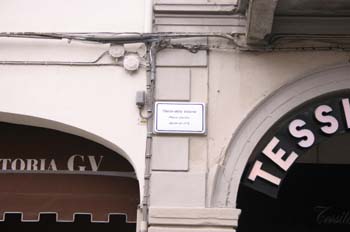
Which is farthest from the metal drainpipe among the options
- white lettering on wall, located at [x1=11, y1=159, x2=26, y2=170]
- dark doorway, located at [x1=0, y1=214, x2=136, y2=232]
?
dark doorway, located at [x1=0, y1=214, x2=136, y2=232]

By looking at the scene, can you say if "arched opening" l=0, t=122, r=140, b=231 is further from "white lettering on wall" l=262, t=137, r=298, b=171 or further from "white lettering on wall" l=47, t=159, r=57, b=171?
"white lettering on wall" l=262, t=137, r=298, b=171

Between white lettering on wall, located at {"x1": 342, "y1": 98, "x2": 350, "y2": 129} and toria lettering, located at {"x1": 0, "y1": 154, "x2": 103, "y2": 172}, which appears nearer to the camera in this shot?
white lettering on wall, located at {"x1": 342, "y1": 98, "x2": 350, "y2": 129}

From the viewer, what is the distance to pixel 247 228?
8.86 metres

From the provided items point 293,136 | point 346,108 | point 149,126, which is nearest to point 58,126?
point 149,126

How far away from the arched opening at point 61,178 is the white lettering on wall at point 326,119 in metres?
2.02

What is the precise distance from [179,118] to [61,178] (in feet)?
4.94

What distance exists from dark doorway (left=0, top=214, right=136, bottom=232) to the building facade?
116 cm

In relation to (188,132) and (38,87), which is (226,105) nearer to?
(188,132)

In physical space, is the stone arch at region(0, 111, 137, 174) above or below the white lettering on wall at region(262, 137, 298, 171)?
above

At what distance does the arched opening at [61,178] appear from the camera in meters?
7.55

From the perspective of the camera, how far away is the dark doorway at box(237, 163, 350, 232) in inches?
348

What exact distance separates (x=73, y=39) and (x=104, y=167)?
143 centimetres

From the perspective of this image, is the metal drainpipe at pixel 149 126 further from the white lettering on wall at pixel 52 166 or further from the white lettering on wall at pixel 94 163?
the white lettering on wall at pixel 52 166

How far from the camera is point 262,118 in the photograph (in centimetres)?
710
